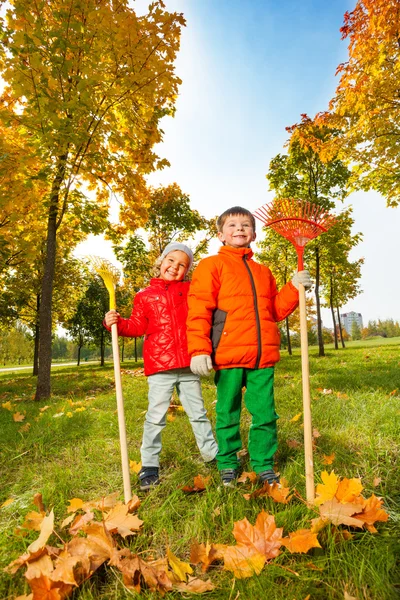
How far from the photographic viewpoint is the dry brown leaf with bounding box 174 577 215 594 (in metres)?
1.35

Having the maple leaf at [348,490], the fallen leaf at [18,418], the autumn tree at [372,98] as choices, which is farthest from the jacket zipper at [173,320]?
the autumn tree at [372,98]

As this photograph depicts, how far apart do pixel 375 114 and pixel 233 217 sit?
631 centimetres

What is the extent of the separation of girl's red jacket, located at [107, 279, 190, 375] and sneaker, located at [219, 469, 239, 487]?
0.77 metres

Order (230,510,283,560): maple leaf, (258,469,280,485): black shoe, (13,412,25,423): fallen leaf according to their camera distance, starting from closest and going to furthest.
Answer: (230,510,283,560): maple leaf, (258,469,280,485): black shoe, (13,412,25,423): fallen leaf

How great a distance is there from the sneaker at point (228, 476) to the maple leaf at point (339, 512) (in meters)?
0.76

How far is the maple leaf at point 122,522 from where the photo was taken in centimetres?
167

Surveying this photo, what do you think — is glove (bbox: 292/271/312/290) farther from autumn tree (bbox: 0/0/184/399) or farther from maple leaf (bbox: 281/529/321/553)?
autumn tree (bbox: 0/0/184/399)

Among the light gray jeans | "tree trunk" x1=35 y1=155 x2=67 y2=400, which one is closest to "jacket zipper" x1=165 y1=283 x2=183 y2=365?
the light gray jeans

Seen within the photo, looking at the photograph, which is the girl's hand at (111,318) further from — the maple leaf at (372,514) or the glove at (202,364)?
the maple leaf at (372,514)

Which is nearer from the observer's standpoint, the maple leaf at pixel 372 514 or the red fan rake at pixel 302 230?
the maple leaf at pixel 372 514

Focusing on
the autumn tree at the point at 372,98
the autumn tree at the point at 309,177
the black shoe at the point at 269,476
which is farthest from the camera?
the autumn tree at the point at 309,177

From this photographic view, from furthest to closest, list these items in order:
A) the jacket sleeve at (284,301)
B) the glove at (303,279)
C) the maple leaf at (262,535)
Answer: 1. the jacket sleeve at (284,301)
2. the glove at (303,279)
3. the maple leaf at (262,535)

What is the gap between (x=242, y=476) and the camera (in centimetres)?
232

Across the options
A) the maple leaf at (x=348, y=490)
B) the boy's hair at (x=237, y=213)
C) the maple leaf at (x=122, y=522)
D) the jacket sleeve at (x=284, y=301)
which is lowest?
the maple leaf at (x=122, y=522)
